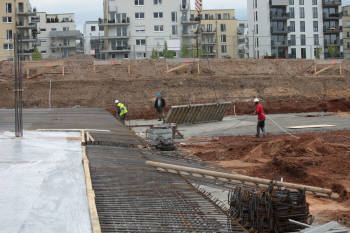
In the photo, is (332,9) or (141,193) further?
(332,9)

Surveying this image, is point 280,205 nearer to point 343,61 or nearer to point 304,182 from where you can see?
point 304,182

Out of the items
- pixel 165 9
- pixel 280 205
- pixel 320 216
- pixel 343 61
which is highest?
pixel 165 9

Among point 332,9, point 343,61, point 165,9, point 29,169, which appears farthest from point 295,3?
point 29,169

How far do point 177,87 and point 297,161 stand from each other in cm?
2753

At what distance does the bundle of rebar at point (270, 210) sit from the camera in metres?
6.38

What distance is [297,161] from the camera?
473 inches

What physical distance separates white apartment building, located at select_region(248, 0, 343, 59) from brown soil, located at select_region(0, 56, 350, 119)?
1044 inches

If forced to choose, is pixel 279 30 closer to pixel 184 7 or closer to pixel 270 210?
pixel 184 7

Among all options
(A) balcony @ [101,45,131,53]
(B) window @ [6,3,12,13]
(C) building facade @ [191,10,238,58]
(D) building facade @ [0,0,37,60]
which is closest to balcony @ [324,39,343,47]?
(C) building facade @ [191,10,238,58]

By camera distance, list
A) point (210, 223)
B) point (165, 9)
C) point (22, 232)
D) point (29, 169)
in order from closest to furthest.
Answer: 1. point (22, 232)
2. point (210, 223)
3. point (29, 169)
4. point (165, 9)

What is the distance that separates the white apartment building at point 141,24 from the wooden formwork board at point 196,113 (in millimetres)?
39263

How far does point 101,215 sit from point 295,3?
73264mm

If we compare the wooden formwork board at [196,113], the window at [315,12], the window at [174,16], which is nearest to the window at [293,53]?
the window at [315,12]

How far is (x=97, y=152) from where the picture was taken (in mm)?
9094
